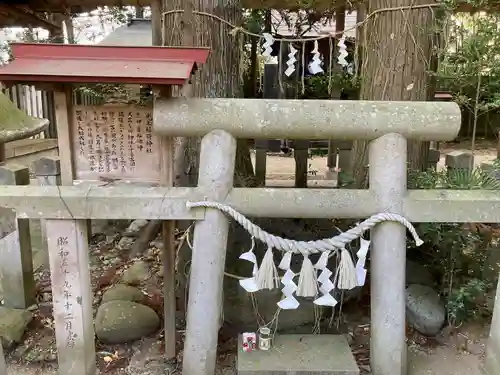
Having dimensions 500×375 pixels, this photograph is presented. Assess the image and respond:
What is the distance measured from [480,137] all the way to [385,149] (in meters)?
13.0

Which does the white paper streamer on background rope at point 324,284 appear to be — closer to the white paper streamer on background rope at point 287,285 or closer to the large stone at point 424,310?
the white paper streamer on background rope at point 287,285

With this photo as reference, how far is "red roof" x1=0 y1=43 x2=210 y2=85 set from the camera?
9.43ft

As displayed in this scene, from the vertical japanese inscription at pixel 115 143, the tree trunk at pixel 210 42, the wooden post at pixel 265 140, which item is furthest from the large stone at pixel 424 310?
the wooden post at pixel 265 140

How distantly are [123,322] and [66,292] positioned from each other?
941mm

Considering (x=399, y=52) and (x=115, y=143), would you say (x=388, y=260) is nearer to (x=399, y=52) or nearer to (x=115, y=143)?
(x=115, y=143)

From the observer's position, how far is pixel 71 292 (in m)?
3.28

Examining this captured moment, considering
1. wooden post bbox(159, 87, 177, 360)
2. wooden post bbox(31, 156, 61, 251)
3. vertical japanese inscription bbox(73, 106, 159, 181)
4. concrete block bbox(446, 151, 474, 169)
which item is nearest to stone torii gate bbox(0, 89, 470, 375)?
vertical japanese inscription bbox(73, 106, 159, 181)

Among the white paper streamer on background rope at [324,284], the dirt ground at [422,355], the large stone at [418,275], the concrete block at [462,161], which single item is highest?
the concrete block at [462,161]

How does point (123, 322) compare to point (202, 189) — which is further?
point (123, 322)

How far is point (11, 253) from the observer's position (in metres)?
4.48

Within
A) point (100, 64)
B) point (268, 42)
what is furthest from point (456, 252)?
point (100, 64)

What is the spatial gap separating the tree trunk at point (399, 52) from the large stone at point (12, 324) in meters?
3.87

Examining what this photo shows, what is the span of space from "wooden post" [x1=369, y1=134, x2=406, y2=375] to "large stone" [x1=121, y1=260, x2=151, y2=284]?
8.93 ft

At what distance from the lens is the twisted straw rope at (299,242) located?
124 inches
